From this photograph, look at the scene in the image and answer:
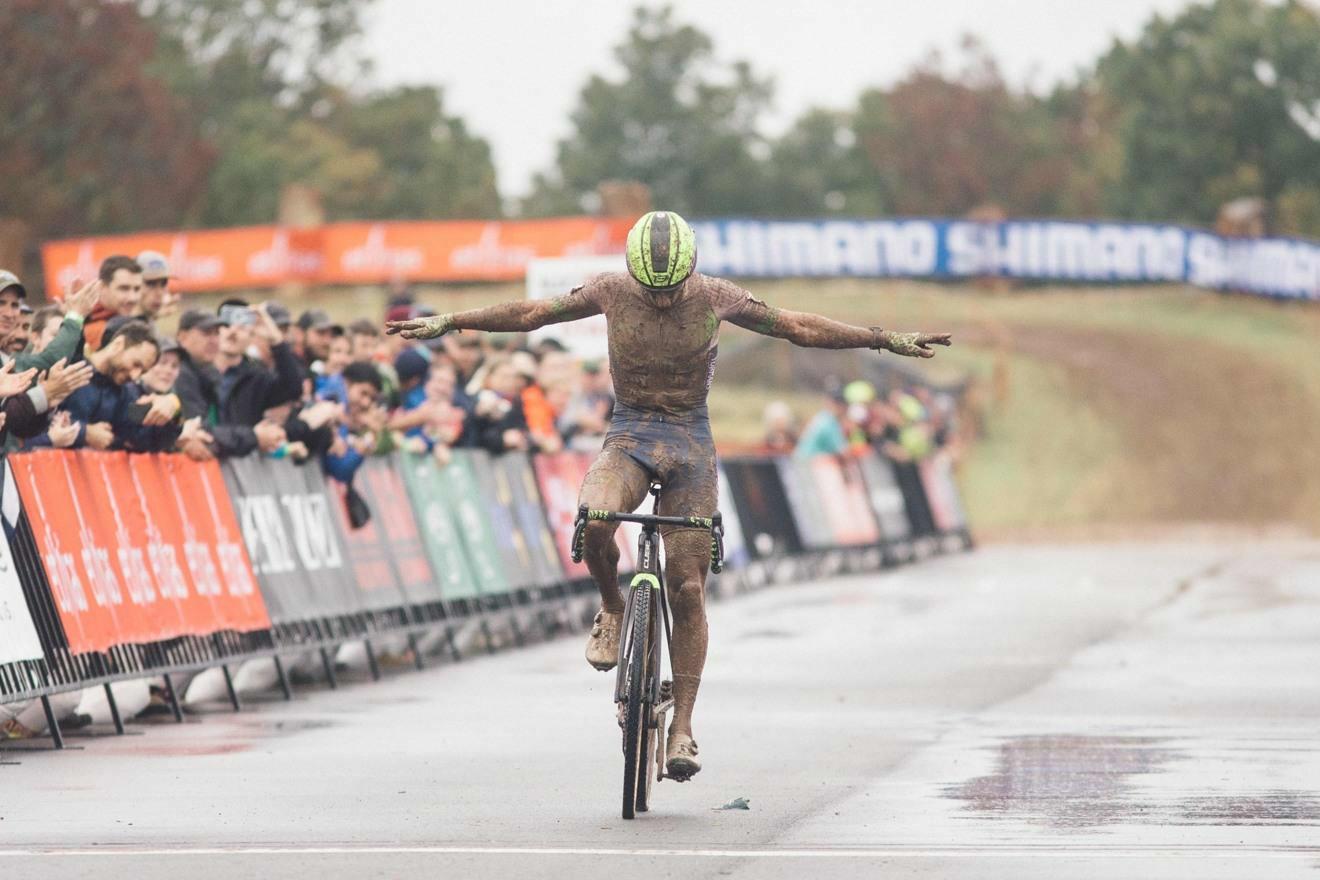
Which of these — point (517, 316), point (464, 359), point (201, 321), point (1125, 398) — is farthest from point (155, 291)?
point (1125, 398)

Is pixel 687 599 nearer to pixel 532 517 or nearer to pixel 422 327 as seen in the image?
pixel 422 327

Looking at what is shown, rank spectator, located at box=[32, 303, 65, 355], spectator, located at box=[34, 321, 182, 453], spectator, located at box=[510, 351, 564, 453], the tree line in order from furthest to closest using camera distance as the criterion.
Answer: the tree line
spectator, located at box=[510, 351, 564, 453]
spectator, located at box=[32, 303, 65, 355]
spectator, located at box=[34, 321, 182, 453]

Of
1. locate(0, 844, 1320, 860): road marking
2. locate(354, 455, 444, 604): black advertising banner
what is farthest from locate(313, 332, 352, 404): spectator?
locate(0, 844, 1320, 860): road marking

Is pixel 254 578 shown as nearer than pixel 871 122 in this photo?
Yes

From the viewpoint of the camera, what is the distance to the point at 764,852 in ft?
29.4

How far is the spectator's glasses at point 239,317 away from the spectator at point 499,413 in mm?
4293

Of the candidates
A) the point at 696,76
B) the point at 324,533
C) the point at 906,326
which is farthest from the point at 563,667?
the point at 696,76

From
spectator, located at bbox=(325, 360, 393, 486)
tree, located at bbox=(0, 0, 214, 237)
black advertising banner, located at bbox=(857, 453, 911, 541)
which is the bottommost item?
black advertising banner, located at bbox=(857, 453, 911, 541)

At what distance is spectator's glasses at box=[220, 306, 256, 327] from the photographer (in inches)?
629

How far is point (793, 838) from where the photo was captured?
30.6 ft

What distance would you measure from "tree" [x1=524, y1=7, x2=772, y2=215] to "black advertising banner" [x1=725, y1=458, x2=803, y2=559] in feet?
293

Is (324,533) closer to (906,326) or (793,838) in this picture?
(793,838)

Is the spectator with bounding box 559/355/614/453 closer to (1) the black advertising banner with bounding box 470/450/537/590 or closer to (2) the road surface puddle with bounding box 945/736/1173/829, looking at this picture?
(1) the black advertising banner with bounding box 470/450/537/590

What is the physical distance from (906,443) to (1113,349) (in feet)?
83.7
